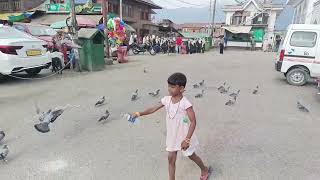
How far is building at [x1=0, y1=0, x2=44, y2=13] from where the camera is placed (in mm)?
29766

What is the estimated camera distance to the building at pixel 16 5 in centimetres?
2977

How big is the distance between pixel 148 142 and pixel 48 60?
6025 mm

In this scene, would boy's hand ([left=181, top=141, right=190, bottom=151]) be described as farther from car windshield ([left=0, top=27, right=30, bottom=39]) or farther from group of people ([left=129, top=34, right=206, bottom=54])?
group of people ([left=129, top=34, right=206, bottom=54])

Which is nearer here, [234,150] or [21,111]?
[234,150]

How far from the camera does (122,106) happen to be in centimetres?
652

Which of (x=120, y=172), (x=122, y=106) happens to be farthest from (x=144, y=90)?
(x=120, y=172)

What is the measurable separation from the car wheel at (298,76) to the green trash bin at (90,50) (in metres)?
6.89

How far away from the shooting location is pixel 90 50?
1119 cm

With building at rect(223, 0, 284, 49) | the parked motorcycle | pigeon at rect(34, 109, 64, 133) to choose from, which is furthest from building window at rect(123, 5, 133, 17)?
pigeon at rect(34, 109, 64, 133)

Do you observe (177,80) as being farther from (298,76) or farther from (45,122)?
(298,76)

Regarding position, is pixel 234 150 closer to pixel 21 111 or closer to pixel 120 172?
pixel 120 172

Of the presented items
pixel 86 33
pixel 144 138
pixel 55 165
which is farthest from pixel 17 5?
pixel 55 165

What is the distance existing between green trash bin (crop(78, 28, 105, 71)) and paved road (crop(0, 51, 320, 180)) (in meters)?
3.33

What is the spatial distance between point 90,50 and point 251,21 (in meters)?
36.4
